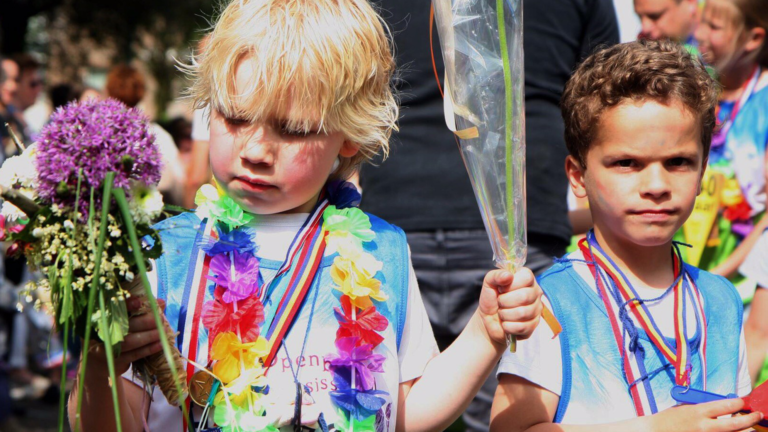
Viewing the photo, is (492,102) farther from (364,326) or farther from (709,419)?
(709,419)

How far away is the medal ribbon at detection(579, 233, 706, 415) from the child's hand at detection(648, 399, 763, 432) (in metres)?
0.12

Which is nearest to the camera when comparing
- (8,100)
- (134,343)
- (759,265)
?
(134,343)

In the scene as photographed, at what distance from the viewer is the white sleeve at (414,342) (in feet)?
8.18

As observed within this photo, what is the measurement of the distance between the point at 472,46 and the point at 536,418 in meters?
0.99

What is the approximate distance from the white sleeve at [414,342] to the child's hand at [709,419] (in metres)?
0.63

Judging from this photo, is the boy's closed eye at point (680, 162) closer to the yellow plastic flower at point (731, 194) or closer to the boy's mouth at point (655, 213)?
the boy's mouth at point (655, 213)

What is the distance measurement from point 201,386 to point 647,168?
4.43ft

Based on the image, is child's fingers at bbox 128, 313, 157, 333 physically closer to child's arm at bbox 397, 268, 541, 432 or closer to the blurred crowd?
child's arm at bbox 397, 268, 541, 432

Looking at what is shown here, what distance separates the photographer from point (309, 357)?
2.36 metres

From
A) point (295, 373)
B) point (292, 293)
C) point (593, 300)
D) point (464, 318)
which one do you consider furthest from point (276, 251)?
point (464, 318)

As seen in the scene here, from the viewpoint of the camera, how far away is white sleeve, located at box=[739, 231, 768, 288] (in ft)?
10.7

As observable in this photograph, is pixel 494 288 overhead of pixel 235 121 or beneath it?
beneath

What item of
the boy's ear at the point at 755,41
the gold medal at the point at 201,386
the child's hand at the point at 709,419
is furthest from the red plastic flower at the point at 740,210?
the gold medal at the point at 201,386

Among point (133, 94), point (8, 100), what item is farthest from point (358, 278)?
point (8, 100)
